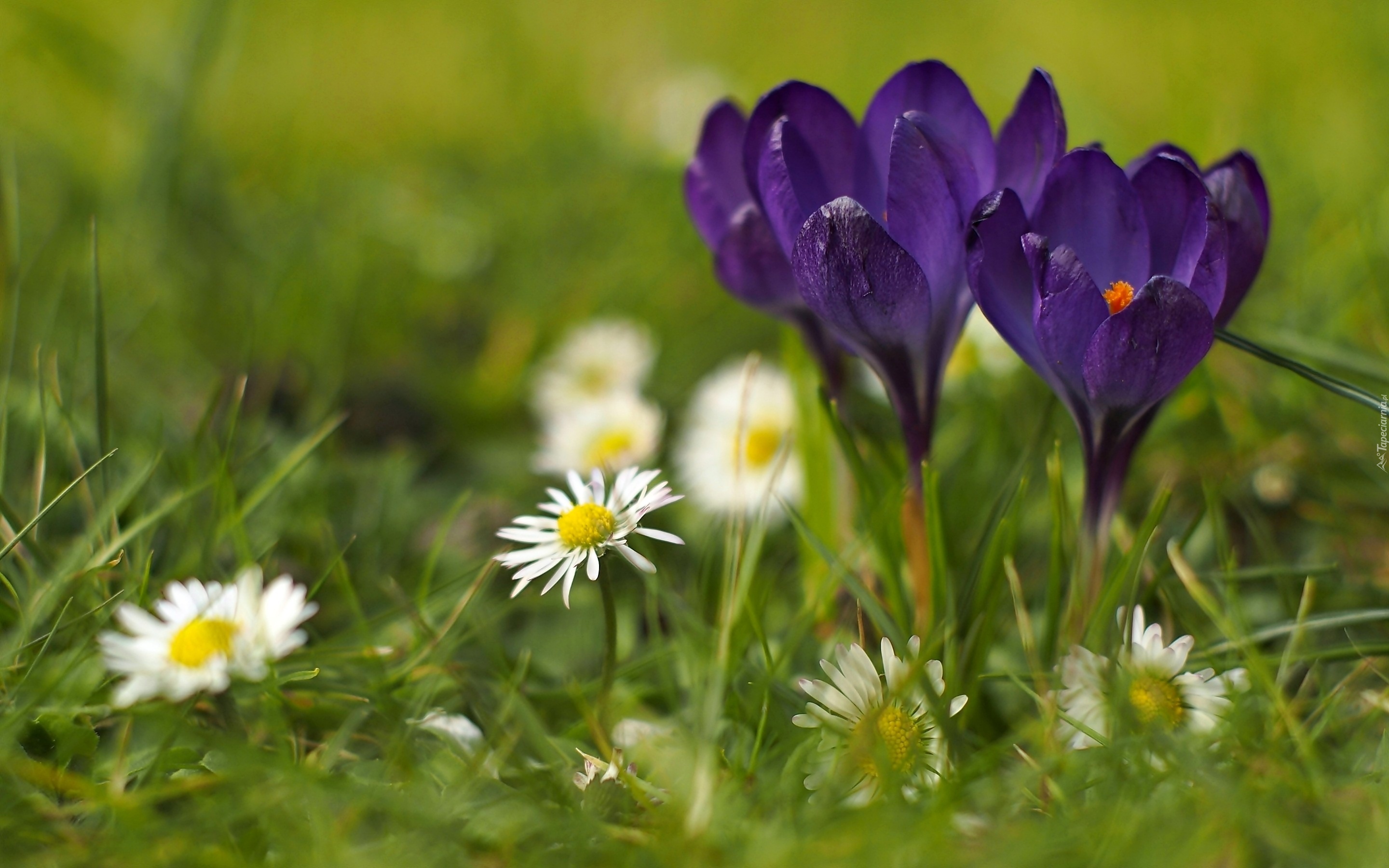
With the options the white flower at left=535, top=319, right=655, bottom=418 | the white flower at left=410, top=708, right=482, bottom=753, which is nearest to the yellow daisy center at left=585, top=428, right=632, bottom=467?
the white flower at left=535, top=319, right=655, bottom=418

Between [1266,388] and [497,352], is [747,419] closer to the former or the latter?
[497,352]

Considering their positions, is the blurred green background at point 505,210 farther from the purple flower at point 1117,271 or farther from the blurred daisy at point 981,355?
the purple flower at point 1117,271

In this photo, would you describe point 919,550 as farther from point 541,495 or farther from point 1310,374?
point 541,495

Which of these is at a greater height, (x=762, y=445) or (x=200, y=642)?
(x=762, y=445)

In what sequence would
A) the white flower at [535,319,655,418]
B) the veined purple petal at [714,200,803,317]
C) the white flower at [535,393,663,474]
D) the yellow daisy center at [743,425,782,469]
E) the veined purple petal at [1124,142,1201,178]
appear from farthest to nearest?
the white flower at [535,319,655,418], the yellow daisy center at [743,425,782,469], the white flower at [535,393,663,474], the veined purple petal at [714,200,803,317], the veined purple petal at [1124,142,1201,178]

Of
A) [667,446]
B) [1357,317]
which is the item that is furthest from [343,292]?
[1357,317]

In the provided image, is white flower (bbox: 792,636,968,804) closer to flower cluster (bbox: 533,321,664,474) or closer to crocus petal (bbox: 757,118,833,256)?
crocus petal (bbox: 757,118,833,256)

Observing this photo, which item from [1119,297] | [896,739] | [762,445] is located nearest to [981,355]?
[762,445]
